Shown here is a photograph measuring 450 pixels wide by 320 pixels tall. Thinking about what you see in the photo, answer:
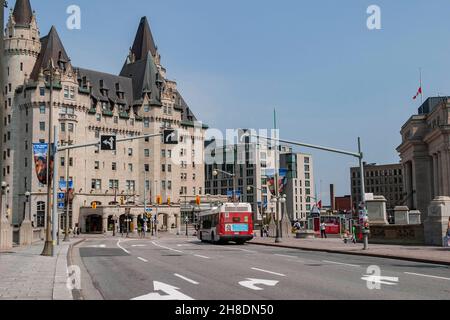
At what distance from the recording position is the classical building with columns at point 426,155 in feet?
257

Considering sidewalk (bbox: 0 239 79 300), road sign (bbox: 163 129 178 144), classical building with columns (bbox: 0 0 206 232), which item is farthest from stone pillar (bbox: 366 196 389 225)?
classical building with columns (bbox: 0 0 206 232)

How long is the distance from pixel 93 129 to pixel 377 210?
8050 cm

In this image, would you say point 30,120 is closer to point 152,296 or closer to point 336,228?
point 336,228

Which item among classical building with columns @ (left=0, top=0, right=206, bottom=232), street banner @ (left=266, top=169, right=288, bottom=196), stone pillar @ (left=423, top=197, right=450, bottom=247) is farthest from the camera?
classical building with columns @ (left=0, top=0, right=206, bottom=232)

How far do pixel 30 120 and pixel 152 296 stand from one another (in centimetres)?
9591

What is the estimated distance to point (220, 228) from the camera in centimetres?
3991

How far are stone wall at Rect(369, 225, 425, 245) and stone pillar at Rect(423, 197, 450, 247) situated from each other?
4.30 ft

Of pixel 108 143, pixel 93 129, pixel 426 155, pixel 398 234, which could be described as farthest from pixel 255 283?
pixel 93 129

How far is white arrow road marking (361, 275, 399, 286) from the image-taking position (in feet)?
46.1

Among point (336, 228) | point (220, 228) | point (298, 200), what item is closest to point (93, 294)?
point (220, 228)

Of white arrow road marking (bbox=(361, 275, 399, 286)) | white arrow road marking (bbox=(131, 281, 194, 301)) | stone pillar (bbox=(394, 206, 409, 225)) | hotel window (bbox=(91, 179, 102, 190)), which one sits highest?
hotel window (bbox=(91, 179, 102, 190))

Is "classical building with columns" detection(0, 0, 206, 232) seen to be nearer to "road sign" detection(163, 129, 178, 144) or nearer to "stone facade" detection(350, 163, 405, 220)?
"road sign" detection(163, 129, 178, 144)

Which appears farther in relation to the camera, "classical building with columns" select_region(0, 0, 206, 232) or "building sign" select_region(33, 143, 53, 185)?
"classical building with columns" select_region(0, 0, 206, 232)

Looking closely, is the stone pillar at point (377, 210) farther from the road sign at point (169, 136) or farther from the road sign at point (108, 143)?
the road sign at point (108, 143)
